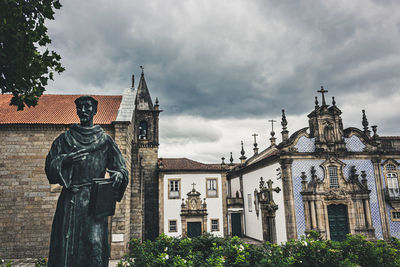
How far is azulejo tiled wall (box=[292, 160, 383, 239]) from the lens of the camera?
1803 cm

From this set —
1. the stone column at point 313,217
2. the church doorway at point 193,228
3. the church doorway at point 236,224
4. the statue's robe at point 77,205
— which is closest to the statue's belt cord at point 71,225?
the statue's robe at point 77,205

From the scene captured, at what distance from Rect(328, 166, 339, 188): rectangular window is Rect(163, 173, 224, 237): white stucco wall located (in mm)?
9318

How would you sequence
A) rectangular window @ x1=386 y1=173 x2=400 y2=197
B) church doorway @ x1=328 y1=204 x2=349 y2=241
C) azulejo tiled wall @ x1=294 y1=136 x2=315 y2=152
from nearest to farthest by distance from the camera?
church doorway @ x1=328 y1=204 x2=349 y2=241, rectangular window @ x1=386 y1=173 x2=400 y2=197, azulejo tiled wall @ x1=294 y1=136 x2=315 y2=152

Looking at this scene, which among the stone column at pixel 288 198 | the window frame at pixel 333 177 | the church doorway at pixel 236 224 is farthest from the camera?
the church doorway at pixel 236 224

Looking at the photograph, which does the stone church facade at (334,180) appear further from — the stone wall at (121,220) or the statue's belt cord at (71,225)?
the statue's belt cord at (71,225)

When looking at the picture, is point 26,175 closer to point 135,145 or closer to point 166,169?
point 135,145

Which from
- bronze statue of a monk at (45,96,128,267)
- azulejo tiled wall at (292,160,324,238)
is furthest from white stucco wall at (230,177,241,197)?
bronze statue of a monk at (45,96,128,267)

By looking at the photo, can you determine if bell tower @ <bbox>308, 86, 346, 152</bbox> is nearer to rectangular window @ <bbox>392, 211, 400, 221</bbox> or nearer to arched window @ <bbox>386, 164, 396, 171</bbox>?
arched window @ <bbox>386, 164, 396, 171</bbox>

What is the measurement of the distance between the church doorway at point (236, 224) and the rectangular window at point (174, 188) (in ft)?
25.4

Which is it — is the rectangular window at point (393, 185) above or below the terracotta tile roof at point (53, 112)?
below

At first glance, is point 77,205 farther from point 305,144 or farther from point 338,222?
point 338,222

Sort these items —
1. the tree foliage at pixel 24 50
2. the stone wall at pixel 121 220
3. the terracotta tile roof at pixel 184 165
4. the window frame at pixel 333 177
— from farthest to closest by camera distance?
the terracotta tile roof at pixel 184 165, the window frame at pixel 333 177, the stone wall at pixel 121 220, the tree foliage at pixel 24 50

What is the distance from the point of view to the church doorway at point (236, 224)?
2700 cm

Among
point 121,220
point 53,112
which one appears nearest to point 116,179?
point 121,220
